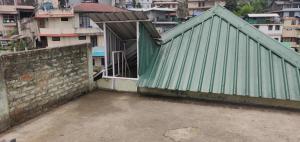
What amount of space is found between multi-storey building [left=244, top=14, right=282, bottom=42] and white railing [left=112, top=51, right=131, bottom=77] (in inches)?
961

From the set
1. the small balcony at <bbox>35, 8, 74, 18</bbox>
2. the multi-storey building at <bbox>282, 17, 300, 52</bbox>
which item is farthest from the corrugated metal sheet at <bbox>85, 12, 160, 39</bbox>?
the multi-storey building at <bbox>282, 17, 300, 52</bbox>

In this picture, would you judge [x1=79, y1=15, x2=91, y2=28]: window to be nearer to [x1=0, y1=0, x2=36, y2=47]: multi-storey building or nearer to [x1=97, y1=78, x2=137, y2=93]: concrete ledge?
[x1=0, y1=0, x2=36, y2=47]: multi-storey building

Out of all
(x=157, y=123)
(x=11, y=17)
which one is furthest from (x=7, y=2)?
(x=157, y=123)

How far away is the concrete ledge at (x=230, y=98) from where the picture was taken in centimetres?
607

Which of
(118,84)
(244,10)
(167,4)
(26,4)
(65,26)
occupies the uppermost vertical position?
(167,4)

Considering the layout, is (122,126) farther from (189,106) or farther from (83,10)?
(83,10)

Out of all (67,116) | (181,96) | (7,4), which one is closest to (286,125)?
(181,96)

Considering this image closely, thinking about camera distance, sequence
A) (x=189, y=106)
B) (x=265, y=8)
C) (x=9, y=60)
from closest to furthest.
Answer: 1. (x=9, y=60)
2. (x=189, y=106)
3. (x=265, y=8)

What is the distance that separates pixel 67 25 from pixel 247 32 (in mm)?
21020

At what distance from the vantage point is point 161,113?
5.91 meters

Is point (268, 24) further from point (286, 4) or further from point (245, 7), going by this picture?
point (286, 4)

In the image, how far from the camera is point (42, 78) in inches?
235

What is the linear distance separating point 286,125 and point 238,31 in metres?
3.22

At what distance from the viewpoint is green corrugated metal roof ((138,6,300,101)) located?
20.2 ft
